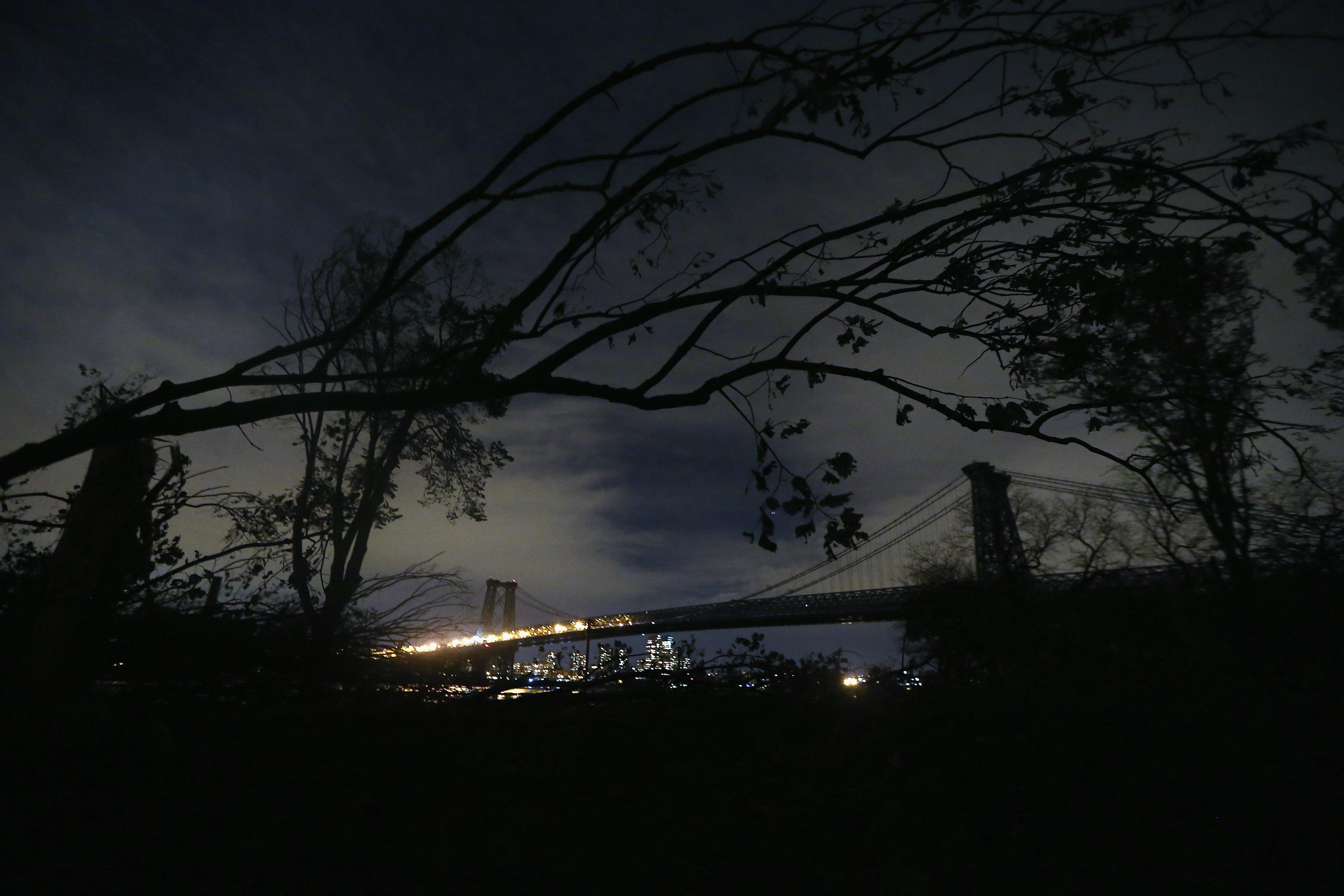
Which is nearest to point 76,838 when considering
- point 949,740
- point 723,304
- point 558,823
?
point 558,823

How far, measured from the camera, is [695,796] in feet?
6.02

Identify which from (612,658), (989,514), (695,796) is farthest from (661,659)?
(989,514)

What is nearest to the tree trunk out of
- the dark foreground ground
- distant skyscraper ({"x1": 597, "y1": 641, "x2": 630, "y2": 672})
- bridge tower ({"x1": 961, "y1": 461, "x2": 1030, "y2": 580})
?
the dark foreground ground

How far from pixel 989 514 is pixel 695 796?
2506cm

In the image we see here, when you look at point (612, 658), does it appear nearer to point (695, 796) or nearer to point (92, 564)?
point (695, 796)

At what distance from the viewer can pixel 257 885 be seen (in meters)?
1.49

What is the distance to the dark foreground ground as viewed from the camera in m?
1.57

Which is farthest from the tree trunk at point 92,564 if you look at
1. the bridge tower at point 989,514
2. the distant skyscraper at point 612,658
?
the bridge tower at point 989,514

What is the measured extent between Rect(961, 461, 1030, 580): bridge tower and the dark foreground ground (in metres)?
13.3

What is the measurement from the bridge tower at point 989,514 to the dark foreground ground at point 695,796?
13.3 metres

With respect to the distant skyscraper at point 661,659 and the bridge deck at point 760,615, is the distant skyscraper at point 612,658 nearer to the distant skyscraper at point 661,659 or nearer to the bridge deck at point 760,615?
the distant skyscraper at point 661,659

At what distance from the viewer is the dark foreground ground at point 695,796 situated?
1568 mm

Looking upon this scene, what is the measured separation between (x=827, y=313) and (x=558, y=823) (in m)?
2.16

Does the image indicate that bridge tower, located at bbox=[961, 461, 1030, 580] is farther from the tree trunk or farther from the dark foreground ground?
the tree trunk
